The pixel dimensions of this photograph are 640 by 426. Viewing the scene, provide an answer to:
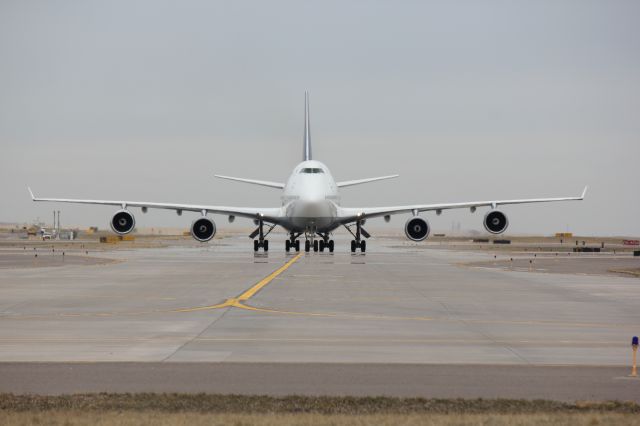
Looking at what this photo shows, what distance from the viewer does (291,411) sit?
11.0m

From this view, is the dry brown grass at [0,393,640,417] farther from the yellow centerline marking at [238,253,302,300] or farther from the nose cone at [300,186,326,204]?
the nose cone at [300,186,326,204]

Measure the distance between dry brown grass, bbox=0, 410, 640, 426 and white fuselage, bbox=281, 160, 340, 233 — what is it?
169 feet

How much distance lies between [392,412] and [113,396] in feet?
11.8

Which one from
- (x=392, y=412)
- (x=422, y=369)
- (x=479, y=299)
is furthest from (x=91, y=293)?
(x=392, y=412)

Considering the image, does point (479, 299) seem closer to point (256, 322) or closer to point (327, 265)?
point (256, 322)

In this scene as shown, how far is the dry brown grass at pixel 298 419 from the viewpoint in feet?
34.0

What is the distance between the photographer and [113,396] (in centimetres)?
1165

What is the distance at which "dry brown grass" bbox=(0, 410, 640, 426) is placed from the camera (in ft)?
34.0

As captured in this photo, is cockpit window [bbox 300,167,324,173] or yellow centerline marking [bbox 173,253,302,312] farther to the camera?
cockpit window [bbox 300,167,324,173]

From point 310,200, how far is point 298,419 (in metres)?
51.6

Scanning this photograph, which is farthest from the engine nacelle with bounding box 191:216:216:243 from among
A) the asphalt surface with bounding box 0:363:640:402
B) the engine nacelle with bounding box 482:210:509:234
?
the asphalt surface with bounding box 0:363:640:402

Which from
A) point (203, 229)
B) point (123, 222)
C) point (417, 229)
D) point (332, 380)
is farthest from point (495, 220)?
point (332, 380)

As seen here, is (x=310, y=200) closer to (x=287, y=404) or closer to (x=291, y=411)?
(x=287, y=404)

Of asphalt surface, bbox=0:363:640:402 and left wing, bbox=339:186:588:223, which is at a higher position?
left wing, bbox=339:186:588:223
